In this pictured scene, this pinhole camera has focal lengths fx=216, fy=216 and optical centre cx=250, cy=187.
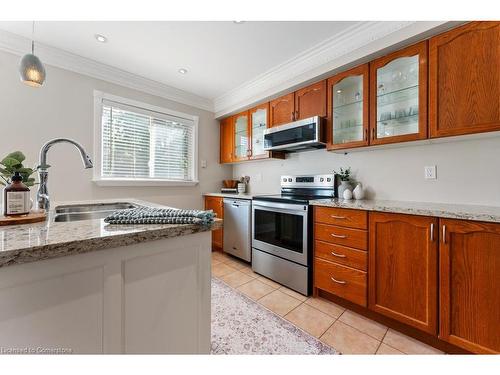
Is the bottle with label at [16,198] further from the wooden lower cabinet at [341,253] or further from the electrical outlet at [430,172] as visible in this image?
the electrical outlet at [430,172]

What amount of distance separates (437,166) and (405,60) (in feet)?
3.00

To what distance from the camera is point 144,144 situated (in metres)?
2.89

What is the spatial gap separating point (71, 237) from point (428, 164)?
2.41m

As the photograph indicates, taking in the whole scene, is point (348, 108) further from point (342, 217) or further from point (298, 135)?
point (342, 217)

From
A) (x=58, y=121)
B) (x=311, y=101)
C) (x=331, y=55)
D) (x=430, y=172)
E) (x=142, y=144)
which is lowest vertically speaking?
(x=430, y=172)

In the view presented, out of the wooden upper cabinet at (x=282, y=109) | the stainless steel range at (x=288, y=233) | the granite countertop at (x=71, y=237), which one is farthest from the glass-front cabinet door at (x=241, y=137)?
the granite countertop at (x=71, y=237)

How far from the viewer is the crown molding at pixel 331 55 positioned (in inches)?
66.1

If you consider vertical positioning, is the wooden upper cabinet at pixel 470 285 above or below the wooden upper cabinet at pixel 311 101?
below

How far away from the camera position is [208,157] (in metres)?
3.56

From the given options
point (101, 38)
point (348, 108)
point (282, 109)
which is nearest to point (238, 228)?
point (282, 109)

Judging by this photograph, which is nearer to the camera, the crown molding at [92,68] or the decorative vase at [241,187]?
the crown molding at [92,68]

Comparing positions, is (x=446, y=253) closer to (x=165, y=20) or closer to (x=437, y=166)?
(x=437, y=166)

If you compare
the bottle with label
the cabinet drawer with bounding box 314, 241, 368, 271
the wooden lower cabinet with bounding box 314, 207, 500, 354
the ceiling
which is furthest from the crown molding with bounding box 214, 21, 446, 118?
the bottle with label

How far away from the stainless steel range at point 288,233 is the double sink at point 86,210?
133 cm
